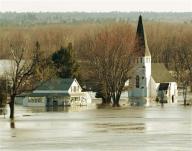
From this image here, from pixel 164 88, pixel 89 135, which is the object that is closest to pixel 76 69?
pixel 164 88

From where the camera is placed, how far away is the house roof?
11506 centimetres

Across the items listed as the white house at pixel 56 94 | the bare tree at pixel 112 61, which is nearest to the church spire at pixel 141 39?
the bare tree at pixel 112 61

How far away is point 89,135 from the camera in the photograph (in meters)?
49.3

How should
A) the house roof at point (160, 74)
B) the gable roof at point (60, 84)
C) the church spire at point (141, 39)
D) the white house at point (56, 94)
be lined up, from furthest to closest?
the house roof at point (160, 74) < the church spire at point (141, 39) < the white house at point (56, 94) < the gable roof at point (60, 84)

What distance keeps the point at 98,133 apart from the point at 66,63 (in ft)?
151

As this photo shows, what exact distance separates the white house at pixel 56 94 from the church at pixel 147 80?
1048cm

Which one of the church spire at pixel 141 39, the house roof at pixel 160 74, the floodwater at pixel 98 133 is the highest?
the church spire at pixel 141 39

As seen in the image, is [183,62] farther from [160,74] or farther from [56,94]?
[56,94]

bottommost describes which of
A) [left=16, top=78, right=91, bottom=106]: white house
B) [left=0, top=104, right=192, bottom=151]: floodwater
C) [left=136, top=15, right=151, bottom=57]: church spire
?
[left=0, top=104, right=192, bottom=151]: floodwater

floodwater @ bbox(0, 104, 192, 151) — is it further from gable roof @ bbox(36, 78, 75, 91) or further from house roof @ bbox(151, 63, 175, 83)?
house roof @ bbox(151, 63, 175, 83)

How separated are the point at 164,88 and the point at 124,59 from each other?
20022 millimetres

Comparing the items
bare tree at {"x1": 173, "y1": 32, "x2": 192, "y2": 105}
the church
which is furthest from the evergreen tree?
bare tree at {"x1": 173, "y1": 32, "x2": 192, "y2": 105}

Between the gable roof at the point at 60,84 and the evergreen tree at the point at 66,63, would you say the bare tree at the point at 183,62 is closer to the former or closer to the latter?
the evergreen tree at the point at 66,63

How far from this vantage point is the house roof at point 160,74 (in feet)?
378
